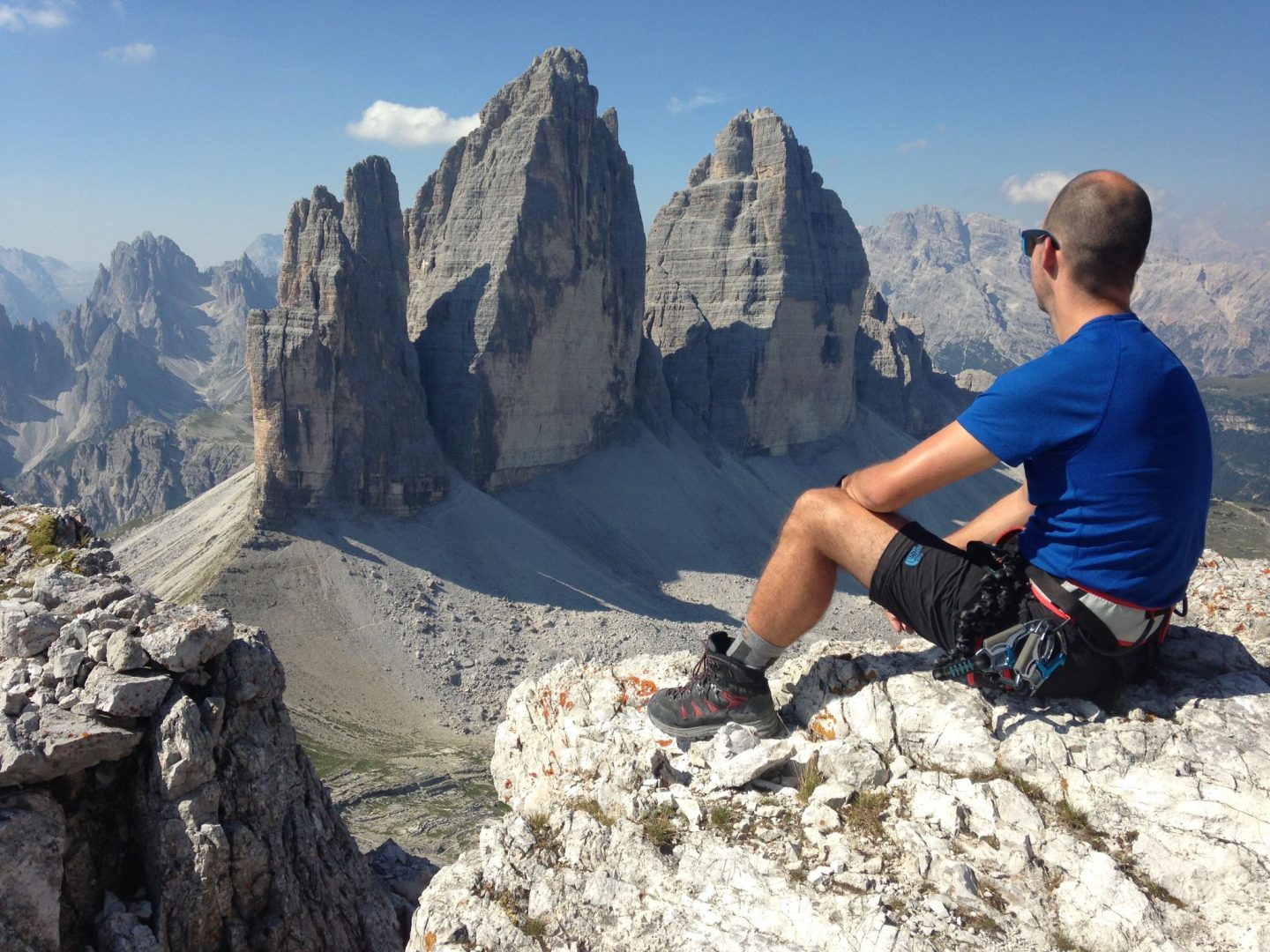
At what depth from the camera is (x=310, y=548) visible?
1512 inches

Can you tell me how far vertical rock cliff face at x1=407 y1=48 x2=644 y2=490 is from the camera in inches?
1826

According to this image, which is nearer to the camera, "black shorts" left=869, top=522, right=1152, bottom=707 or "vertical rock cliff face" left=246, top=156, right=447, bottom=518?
"black shorts" left=869, top=522, right=1152, bottom=707

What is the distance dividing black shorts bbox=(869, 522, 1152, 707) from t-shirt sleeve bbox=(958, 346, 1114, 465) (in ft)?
2.64

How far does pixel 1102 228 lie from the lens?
15.5 feet

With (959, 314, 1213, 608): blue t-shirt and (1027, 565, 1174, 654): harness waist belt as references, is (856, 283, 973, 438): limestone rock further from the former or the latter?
(959, 314, 1213, 608): blue t-shirt

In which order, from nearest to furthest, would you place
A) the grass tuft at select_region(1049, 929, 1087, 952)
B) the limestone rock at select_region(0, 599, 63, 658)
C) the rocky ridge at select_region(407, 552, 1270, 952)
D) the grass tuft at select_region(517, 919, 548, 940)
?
the grass tuft at select_region(1049, 929, 1087, 952) < the rocky ridge at select_region(407, 552, 1270, 952) < the grass tuft at select_region(517, 919, 548, 940) < the limestone rock at select_region(0, 599, 63, 658)

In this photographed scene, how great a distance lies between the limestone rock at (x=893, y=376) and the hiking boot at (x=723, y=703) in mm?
75495

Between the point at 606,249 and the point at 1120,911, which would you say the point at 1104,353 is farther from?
the point at 606,249

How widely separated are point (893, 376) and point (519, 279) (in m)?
44.1

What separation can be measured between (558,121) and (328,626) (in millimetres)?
29653

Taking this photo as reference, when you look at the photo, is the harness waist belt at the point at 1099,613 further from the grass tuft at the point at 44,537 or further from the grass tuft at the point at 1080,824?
the grass tuft at the point at 44,537

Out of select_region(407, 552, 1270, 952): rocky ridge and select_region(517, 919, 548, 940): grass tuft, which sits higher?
select_region(407, 552, 1270, 952): rocky ridge

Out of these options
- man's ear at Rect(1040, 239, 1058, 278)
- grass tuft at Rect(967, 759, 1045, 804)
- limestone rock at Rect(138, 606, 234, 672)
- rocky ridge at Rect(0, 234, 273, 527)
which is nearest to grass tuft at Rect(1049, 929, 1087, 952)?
grass tuft at Rect(967, 759, 1045, 804)

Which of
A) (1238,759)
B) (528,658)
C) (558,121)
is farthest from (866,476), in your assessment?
(558,121)
